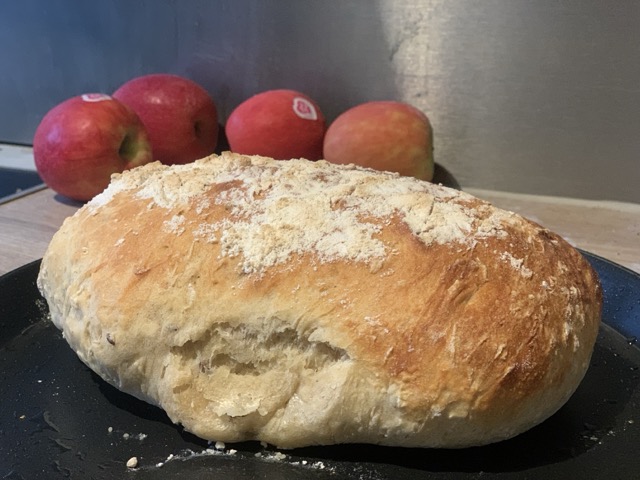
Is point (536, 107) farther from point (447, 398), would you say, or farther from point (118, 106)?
point (447, 398)

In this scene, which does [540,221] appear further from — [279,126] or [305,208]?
[305,208]

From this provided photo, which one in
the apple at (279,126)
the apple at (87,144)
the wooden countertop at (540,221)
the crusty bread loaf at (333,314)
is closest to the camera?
the crusty bread loaf at (333,314)

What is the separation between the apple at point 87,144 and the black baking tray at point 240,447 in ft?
2.52

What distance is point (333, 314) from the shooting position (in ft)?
2.14

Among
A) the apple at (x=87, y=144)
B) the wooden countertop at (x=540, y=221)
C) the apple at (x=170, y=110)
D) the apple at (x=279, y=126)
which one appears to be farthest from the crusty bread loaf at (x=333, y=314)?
the apple at (x=170, y=110)

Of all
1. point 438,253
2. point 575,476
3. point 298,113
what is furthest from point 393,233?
point 298,113

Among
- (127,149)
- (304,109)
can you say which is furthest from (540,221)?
(127,149)

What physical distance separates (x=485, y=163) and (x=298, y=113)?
52 centimetres

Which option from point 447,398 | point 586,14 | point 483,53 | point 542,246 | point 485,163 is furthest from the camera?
point 485,163

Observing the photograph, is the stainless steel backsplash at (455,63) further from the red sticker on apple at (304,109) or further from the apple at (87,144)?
the apple at (87,144)

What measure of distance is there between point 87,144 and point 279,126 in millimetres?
471

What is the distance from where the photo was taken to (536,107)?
1.56m

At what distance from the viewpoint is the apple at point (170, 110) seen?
1693 mm

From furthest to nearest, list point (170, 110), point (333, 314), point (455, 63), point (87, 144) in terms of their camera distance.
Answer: point (170, 110), point (455, 63), point (87, 144), point (333, 314)
